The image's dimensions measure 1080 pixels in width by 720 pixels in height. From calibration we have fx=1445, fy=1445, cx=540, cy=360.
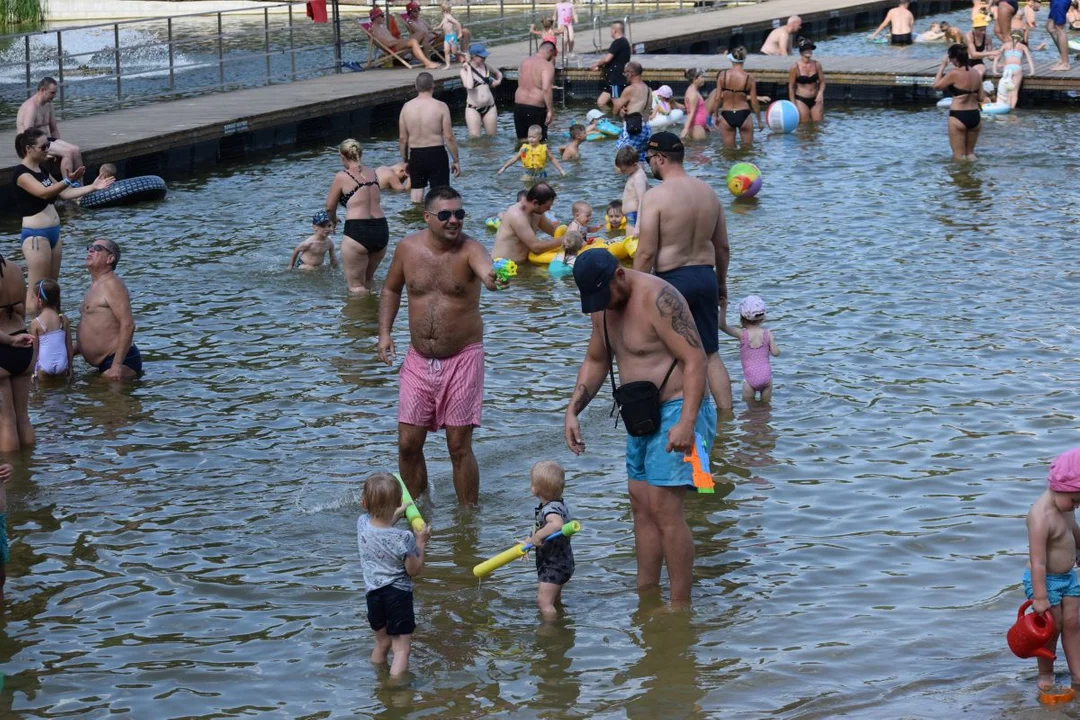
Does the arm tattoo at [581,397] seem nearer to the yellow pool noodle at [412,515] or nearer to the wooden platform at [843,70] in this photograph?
the yellow pool noodle at [412,515]

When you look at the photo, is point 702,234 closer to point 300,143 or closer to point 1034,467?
point 1034,467

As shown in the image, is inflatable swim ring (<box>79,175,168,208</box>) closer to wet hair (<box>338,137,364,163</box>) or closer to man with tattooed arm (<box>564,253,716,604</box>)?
wet hair (<box>338,137,364,163</box>)

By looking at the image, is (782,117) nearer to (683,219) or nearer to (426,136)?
(426,136)

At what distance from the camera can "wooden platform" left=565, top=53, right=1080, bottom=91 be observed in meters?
24.0

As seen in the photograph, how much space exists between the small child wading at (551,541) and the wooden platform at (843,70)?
1940cm

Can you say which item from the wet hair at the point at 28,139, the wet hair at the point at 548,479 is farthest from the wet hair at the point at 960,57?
the wet hair at the point at 548,479

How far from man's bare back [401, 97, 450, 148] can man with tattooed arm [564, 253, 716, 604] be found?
10.1 metres

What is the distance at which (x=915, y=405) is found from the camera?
405 inches

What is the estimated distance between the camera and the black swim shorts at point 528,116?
21.9 metres

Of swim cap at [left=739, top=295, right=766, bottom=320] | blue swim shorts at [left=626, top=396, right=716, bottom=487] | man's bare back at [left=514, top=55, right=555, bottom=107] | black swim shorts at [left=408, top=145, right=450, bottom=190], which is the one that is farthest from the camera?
man's bare back at [left=514, top=55, right=555, bottom=107]

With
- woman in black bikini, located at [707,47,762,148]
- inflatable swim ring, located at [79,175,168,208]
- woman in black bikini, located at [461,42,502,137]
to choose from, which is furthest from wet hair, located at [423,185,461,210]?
woman in black bikini, located at [461,42,502,137]

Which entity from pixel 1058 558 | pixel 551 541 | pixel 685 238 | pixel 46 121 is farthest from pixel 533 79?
pixel 1058 558

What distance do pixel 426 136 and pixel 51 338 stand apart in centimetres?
673

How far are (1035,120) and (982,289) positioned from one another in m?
10.7
